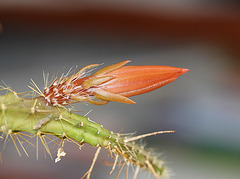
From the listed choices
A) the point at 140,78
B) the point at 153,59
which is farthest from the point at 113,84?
the point at 153,59

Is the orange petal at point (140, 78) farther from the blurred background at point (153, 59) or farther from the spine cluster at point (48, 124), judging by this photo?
the blurred background at point (153, 59)

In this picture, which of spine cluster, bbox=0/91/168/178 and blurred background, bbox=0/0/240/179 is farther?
blurred background, bbox=0/0/240/179

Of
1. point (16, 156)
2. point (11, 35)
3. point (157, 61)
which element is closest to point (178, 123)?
point (157, 61)

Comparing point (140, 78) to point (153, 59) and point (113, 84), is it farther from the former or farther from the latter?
point (153, 59)

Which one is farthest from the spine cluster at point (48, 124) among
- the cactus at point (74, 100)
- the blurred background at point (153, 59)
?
the blurred background at point (153, 59)

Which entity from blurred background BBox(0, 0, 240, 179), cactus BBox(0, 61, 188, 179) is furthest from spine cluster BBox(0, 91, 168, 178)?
blurred background BBox(0, 0, 240, 179)

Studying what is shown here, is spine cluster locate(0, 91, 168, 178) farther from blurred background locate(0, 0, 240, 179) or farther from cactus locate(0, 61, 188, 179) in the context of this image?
blurred background locate(0, 0, 240, 179)
